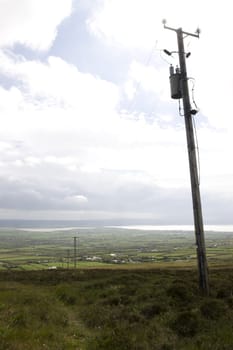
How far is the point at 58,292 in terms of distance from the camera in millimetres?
24234

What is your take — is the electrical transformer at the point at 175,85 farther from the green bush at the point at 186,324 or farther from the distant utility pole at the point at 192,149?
the green bush at the point at 186,324

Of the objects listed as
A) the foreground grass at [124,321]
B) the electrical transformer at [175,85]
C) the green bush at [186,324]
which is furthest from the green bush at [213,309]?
the electrical transformer at [175,85]

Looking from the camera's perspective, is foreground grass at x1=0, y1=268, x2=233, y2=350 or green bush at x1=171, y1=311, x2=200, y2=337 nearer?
foreground grass at x1=0, y1=268, x2=233, y2=350

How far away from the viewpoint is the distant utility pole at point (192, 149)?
1608cm

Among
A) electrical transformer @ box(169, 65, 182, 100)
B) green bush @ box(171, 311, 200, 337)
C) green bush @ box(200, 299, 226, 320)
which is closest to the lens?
green bush @ box(171, 311, 200, 337)

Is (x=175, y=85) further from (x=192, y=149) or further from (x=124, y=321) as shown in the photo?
(x=124, y=321)

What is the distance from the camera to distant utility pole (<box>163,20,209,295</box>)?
16075 mm

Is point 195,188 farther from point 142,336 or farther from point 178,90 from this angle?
point 142,336

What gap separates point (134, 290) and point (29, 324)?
9.83m

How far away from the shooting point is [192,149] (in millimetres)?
17047

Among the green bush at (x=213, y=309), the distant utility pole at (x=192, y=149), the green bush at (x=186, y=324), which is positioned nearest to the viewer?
the green bush at (x=186, y=324)

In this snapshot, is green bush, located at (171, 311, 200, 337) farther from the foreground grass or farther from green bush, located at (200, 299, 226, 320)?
green bush, located at (200, 299, 226, 320)

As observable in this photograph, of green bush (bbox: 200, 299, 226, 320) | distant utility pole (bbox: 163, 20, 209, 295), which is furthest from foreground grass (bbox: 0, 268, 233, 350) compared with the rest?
distant utility pole (bbox: 163, 20, 209, 295)

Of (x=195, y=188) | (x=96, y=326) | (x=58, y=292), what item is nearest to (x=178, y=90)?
(x=195, y=188)
